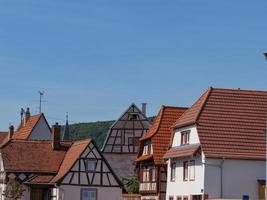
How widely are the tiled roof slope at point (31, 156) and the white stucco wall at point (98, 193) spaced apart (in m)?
4.11

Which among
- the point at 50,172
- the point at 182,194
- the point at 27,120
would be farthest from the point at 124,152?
the point at 182,194

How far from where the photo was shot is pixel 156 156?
60688 millimetres

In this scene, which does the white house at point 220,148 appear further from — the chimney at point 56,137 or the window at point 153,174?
the chimney at point 56,137

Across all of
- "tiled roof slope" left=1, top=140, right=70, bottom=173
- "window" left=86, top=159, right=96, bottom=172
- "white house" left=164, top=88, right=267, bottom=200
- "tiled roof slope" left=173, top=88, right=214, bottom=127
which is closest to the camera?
"white house" left=164, top=88, right=267, bottom=200

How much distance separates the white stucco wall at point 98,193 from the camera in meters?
59.3

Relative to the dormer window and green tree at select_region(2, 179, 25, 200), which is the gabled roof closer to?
green tree at select_region(2, 179, 25, 200)

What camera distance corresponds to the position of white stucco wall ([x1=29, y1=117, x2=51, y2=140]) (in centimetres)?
7594

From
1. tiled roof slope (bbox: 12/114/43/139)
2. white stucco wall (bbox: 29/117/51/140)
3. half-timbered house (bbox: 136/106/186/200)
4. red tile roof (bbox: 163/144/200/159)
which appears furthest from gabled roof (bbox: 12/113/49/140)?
red tile roof (bbox: 163/144/200/159)

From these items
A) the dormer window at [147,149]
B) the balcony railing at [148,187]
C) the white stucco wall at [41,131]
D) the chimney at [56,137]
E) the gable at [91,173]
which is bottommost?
the balcony railing at [148,187]

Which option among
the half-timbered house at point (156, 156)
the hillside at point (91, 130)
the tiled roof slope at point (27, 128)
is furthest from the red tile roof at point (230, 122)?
the hillside at point (91, 130)

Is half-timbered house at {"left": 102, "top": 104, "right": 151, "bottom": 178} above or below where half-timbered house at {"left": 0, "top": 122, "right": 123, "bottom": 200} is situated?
above

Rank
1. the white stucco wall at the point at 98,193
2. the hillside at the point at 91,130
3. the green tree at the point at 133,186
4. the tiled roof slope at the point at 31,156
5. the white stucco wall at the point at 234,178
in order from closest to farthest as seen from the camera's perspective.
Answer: the white stucco wall at the point at 234,178, the white stucco wall at the point at 98,193, the tiled roof slope at the point at 31,156, the green tree at the point at 133,186, the hillside at the point at 91,130

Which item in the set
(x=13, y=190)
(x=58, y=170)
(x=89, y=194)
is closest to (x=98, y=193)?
(x=89, y=194)

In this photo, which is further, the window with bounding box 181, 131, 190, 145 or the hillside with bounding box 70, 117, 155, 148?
the hillside with bounding box 70, 117, 155, 148
